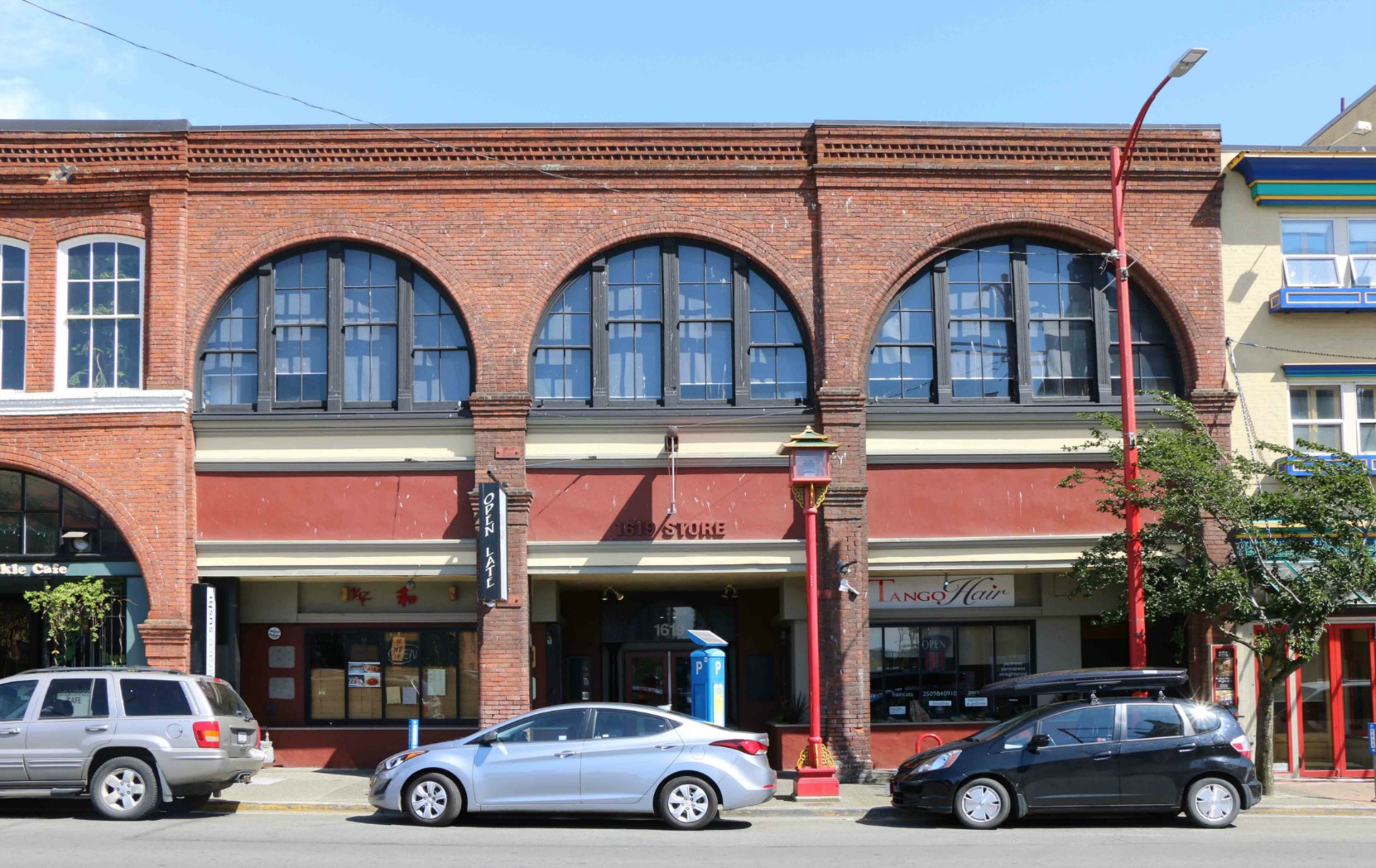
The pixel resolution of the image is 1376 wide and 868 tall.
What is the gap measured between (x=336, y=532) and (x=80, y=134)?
23.5 feet

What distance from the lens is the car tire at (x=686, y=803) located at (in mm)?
15281

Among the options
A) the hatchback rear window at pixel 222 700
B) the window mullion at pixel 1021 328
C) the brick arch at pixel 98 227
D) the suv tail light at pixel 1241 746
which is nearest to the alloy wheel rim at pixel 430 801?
the hatchback rear window at pixel 222 700

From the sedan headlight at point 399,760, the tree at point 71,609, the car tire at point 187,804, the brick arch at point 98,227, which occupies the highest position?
the brick arch at point 98,227

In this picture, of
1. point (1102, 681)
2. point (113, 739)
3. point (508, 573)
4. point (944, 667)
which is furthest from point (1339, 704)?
point (113, 739)

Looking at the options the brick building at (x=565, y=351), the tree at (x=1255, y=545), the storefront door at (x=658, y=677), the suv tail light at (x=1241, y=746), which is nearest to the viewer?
the suv tail light at (x=1241, y=746)

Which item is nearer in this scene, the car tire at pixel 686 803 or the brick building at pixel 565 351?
the car tire at pixel 686 803

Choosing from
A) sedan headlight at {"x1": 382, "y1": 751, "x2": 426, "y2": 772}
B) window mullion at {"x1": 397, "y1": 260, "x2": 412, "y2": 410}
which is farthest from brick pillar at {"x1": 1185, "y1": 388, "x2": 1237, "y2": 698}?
window mullion at {"x1": 397, "y1": 260, "x2": 412, "y2": 410}

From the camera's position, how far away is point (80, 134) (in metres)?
20.9

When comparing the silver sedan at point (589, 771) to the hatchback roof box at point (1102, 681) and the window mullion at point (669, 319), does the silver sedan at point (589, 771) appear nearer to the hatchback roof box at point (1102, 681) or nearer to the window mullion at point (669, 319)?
the hatchback roof box at point (1102, 681)

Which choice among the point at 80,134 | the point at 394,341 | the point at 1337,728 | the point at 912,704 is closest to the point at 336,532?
the point at 394,341

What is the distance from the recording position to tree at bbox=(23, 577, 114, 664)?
65.2 ft

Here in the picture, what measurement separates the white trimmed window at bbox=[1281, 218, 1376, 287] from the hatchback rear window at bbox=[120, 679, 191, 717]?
16982 millimetres

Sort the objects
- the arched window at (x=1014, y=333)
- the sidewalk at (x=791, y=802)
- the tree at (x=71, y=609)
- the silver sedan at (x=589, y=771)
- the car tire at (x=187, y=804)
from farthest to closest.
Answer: the arched window at (x=1014, y=333) < the tree at (x=71, y=609) < the sidewalk at (x=791, y=802) < the car tire at (x=187, y=804) < the silver sedan at (x=589, y=771)

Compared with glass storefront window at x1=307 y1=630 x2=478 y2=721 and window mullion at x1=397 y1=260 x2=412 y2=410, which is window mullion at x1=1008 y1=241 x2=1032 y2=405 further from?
glass storefront window at x1=307 y1=630 x2=478 y2=721
